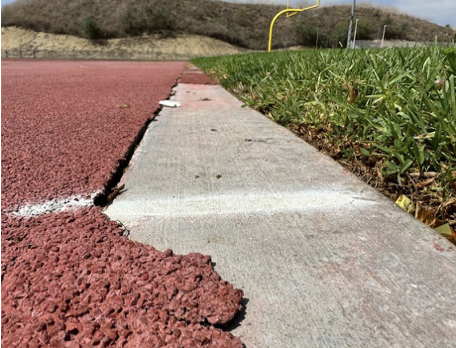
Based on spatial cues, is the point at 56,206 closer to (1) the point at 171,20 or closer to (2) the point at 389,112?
(2) the point at 389,112

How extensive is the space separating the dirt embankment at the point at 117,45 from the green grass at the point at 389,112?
36766mm

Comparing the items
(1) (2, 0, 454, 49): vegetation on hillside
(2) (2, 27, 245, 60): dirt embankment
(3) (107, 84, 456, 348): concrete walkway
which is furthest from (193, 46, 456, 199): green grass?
(1) (2, 0, 454, 49): vegetation on hillside

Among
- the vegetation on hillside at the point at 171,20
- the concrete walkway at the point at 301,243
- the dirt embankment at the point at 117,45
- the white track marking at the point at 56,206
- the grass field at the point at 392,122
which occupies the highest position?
the vegetation on hillside at the point at 171,20

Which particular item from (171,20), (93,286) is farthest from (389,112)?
(171,20)

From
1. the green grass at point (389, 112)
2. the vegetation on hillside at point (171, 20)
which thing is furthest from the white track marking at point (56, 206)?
the vegetation on hillside at point (171, 20)

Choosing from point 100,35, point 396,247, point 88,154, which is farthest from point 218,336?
point 100,35

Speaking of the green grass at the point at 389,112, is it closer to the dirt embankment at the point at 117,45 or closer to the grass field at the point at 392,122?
the grass field at the point at 392,122

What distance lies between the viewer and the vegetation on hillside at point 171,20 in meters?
42.5

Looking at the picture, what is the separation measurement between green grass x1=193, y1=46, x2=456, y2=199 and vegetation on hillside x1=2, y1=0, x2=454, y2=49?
1578 inches

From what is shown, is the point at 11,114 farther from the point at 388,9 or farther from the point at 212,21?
the point at 388,9

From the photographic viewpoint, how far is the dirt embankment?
37.7 m

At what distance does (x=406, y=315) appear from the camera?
740 millimetres

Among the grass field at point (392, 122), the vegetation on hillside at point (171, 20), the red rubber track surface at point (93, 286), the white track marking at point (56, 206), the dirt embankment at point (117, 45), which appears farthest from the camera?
the vegetation on hillside at point (171, 20)

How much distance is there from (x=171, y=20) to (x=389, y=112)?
49.7 m
